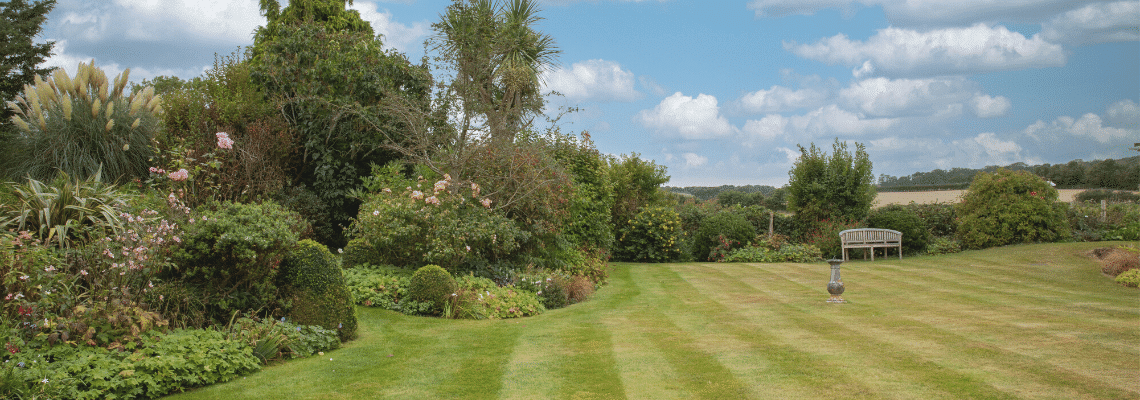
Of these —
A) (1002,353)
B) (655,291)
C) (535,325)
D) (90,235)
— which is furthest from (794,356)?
(90,235)

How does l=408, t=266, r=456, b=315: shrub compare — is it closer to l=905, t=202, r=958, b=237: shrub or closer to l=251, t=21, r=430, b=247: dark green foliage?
l=251, t=21, r=430, b=247: dark green foliage

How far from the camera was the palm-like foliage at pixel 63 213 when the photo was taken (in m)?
6.58

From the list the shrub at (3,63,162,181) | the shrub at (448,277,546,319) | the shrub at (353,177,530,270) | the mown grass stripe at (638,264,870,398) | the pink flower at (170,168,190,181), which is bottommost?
the mown grass stripe at (638,264,870,398)

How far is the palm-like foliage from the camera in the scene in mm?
6582

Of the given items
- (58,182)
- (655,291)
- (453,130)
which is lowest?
(655,291)

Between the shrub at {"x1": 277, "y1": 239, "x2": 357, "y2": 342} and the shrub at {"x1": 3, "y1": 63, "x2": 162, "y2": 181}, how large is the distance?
4833mm

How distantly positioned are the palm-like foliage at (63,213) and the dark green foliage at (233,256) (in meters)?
0.95

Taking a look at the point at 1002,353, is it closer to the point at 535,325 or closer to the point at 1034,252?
the point at 535,325

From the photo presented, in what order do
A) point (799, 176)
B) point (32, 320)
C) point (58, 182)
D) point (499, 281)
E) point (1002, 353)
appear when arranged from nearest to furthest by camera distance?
point (32, 320) < point (1002, 353) < point (58, 182) < point (499, 281) < point (799, 176)

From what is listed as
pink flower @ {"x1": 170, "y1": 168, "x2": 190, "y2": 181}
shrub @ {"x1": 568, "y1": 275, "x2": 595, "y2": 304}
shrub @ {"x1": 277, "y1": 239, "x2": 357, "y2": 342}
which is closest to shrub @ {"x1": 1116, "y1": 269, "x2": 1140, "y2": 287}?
shrub @ {"x1": 568, "y1": 275, "x2": 595, "y2": 304}

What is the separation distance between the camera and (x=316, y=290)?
6781 mm

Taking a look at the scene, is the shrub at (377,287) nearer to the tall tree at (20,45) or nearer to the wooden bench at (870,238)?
the wooden bench at (870,238)

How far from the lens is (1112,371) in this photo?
17.5 ft

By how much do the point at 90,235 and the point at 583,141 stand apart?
10048 mm
